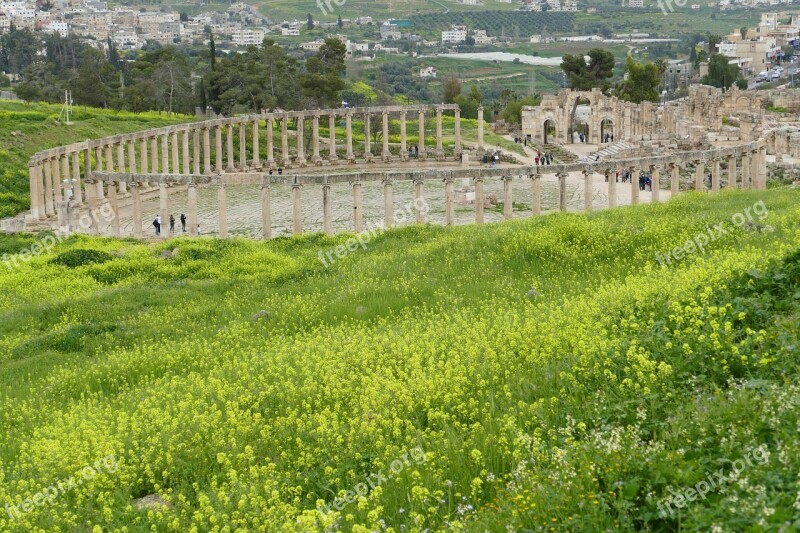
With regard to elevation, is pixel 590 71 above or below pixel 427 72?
above

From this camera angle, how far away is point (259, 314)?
23578mm

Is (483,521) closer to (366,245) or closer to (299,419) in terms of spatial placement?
(299,419)

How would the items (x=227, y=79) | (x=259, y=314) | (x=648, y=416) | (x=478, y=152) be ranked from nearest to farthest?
(x=648, y=416)
(x=259, y=314)
(x=478, y=152)
(x=227, y=79)

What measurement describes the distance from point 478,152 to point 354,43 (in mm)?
128779

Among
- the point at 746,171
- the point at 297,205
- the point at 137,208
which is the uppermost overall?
the point at 746,171

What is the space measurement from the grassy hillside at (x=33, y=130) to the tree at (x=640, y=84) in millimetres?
37907

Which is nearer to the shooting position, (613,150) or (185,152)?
(185,152)

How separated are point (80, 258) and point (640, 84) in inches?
2582

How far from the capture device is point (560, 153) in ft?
231

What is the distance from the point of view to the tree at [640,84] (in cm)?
8856

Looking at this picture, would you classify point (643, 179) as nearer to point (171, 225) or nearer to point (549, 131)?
point (171, 225)

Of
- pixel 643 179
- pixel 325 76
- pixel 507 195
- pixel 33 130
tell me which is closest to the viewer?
pixel 507 195

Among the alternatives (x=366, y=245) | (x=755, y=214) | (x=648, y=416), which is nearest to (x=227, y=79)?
(x=366, y=245)

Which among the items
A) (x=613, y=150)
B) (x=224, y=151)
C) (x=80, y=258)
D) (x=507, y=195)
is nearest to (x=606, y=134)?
(x=613, y=150)
